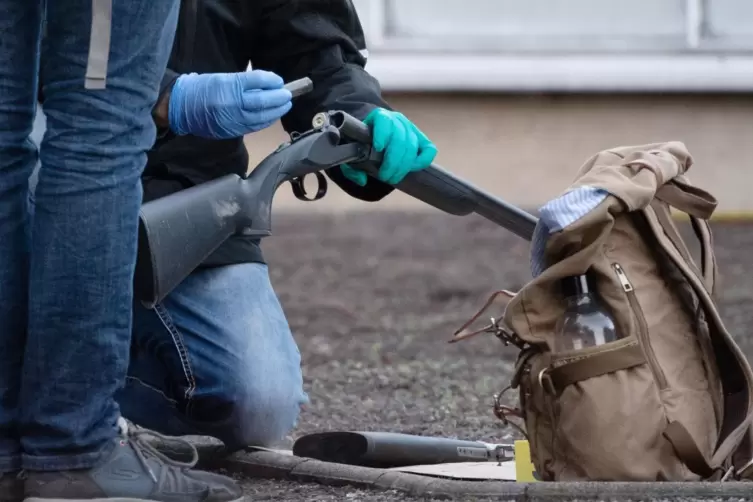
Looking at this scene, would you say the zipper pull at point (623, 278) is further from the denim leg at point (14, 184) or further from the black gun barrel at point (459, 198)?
the denim leg at point (14, 184)

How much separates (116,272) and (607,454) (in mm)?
825

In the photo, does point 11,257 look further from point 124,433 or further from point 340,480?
point 340,480

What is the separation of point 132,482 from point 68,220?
41cm

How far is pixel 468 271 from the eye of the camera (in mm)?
5590

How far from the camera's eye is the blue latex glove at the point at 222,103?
211cm

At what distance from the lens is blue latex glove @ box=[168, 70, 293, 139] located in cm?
211

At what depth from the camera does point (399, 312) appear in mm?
4691

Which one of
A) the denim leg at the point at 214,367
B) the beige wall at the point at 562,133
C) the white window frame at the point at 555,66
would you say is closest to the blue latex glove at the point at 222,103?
the denim leg at the point at 214,367

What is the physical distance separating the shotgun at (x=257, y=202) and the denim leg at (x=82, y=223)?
0.31ft

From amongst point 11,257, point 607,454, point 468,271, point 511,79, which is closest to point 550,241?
point 607,454

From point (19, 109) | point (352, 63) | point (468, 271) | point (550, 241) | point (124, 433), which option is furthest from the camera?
point (468, 271)

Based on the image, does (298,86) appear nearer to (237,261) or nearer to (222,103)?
(222,103)

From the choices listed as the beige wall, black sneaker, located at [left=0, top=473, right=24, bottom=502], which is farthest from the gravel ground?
black sneaker, located at [left=0, top=473, right=24, bottom=502]

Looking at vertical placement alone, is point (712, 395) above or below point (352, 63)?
below
